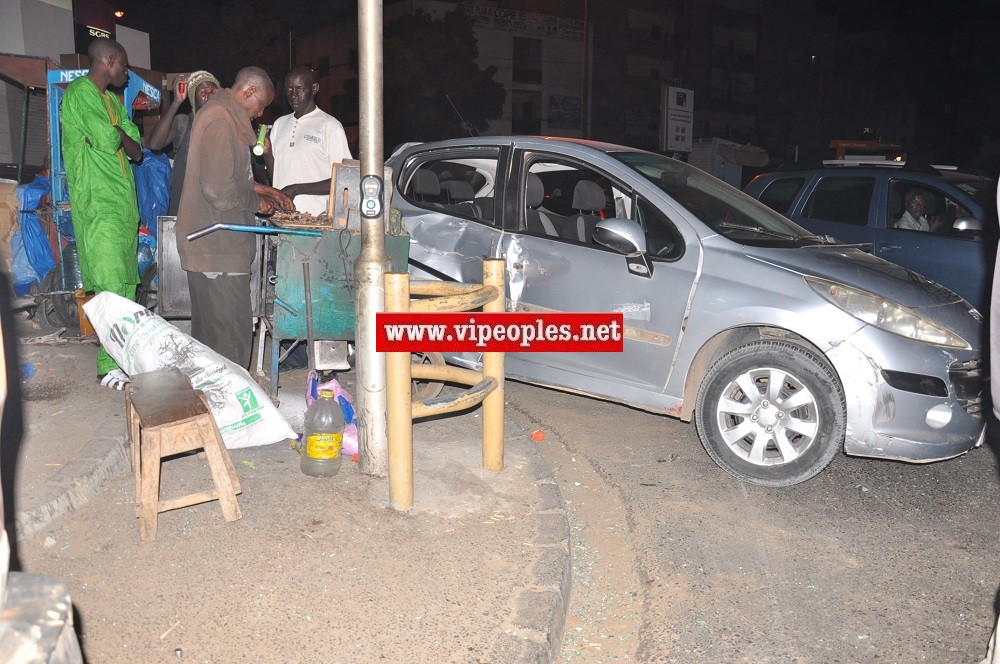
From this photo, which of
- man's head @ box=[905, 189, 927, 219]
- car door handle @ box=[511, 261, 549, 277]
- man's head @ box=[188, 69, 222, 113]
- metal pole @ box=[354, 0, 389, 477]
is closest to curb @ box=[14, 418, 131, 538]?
metal pole @ box=[354, 0, 389, 477]

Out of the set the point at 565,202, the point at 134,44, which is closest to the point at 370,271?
the point at 565,202

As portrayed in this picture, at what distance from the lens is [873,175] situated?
8305 millimetres

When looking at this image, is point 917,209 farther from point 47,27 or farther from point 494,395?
point 47,27

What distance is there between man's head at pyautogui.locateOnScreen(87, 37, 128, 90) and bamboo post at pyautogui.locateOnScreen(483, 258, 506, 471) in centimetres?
335

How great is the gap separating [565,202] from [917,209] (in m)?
4.39

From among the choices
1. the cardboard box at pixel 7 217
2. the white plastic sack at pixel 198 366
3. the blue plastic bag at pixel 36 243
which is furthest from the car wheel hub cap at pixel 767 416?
the cardboard box at pixel 7 217

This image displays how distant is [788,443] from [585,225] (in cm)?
214

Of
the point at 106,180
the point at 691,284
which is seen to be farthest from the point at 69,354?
the point at 691,284

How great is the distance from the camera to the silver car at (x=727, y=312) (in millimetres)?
4293

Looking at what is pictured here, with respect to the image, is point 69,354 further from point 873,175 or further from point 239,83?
point 873,175

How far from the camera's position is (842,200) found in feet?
27.9

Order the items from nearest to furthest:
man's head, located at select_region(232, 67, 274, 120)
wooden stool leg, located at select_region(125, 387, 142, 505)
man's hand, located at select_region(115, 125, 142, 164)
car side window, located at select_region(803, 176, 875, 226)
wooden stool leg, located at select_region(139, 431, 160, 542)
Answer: wooden stool leg, located at select_region(139, 431, 160, 542) < wooden stool leg, located at select_region(125, 387, 142, 505) < man's head, located at select_region(232, 67, 274, 120) < man's hand, located at select_region(115, 125, 142, 164) < car side window, located at select_region(803, 176, 875, 226)

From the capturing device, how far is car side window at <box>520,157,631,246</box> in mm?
5582

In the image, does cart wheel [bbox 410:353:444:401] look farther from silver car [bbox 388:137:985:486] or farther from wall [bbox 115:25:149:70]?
wall [bbox 115:25:149:70]
